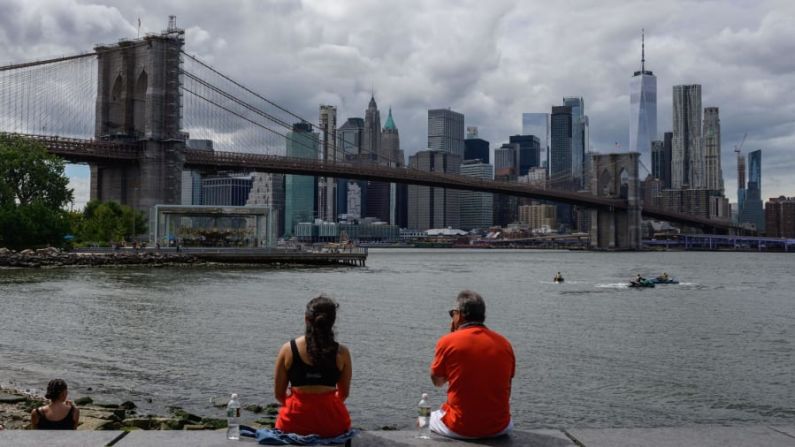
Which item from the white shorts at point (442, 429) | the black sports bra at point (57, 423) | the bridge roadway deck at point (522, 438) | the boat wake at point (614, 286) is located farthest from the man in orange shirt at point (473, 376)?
the boat wake at point (614, 286)

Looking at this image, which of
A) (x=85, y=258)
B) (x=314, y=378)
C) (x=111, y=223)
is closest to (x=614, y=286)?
(x=85, y=258)

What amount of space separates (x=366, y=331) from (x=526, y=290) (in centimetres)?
2054

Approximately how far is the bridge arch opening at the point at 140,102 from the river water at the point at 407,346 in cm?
3856

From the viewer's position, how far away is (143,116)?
250 feet

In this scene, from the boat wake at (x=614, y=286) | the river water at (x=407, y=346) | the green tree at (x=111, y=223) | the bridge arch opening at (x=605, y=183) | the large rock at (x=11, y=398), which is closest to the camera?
the large rock at (x=11, y=398)

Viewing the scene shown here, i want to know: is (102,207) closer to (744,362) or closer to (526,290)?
(526,290)

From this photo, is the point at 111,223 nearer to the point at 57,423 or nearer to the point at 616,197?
→ the point at 57,423

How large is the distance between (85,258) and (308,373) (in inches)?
2079

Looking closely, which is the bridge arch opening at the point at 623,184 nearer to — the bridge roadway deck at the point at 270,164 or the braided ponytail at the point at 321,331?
the bridge roadway deck at the point at 270,164

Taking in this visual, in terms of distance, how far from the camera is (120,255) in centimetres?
5622

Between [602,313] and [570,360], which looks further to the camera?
[602,313]

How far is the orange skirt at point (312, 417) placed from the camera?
17.1 feet

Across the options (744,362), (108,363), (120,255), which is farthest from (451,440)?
(120,255)

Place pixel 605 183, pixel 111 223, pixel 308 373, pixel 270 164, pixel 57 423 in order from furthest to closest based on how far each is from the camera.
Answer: pixel 605 183
pixel 270 164
pixel 111 223
pixel 57 423
pixel 308 373
